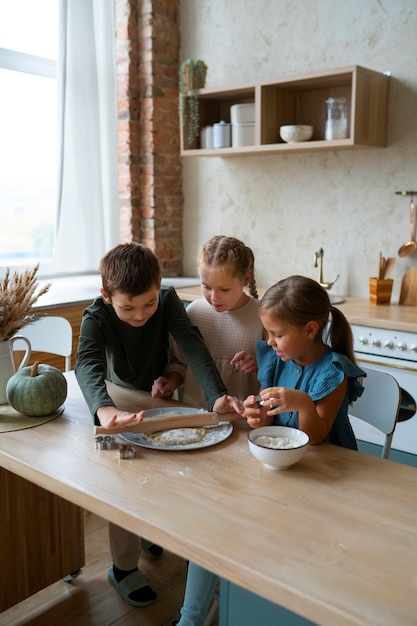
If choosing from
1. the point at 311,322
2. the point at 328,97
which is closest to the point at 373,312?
the point at 328,97

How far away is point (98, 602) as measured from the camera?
6.44 feet

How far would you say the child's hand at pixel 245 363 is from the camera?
5.46 feet

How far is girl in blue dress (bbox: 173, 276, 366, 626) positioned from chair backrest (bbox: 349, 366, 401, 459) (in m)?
0.16

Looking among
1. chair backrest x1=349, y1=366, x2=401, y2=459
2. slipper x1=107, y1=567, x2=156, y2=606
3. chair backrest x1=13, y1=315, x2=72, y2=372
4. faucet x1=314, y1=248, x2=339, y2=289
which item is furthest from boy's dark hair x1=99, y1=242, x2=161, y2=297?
faucet x1=314, y1=248, x2=339, y2=289

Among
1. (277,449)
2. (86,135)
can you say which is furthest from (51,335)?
(86,135)

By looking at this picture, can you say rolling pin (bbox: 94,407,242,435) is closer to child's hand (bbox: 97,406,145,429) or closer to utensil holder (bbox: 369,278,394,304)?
child's hand (bbox: 97,406,145,429)

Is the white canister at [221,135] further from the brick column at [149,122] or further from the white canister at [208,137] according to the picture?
the brick column at [149,122]

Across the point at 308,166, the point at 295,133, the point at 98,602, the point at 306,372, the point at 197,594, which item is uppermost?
the point at 295,133

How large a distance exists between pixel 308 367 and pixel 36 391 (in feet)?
2.20

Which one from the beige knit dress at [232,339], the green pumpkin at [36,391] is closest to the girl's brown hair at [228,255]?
the beige knit dress at [232,339]

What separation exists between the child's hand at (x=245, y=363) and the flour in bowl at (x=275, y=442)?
1.26 feet

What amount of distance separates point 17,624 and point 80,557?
10.8 inches

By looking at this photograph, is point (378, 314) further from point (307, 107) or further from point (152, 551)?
point (152, 551)

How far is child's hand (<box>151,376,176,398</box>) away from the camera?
1.68 m
